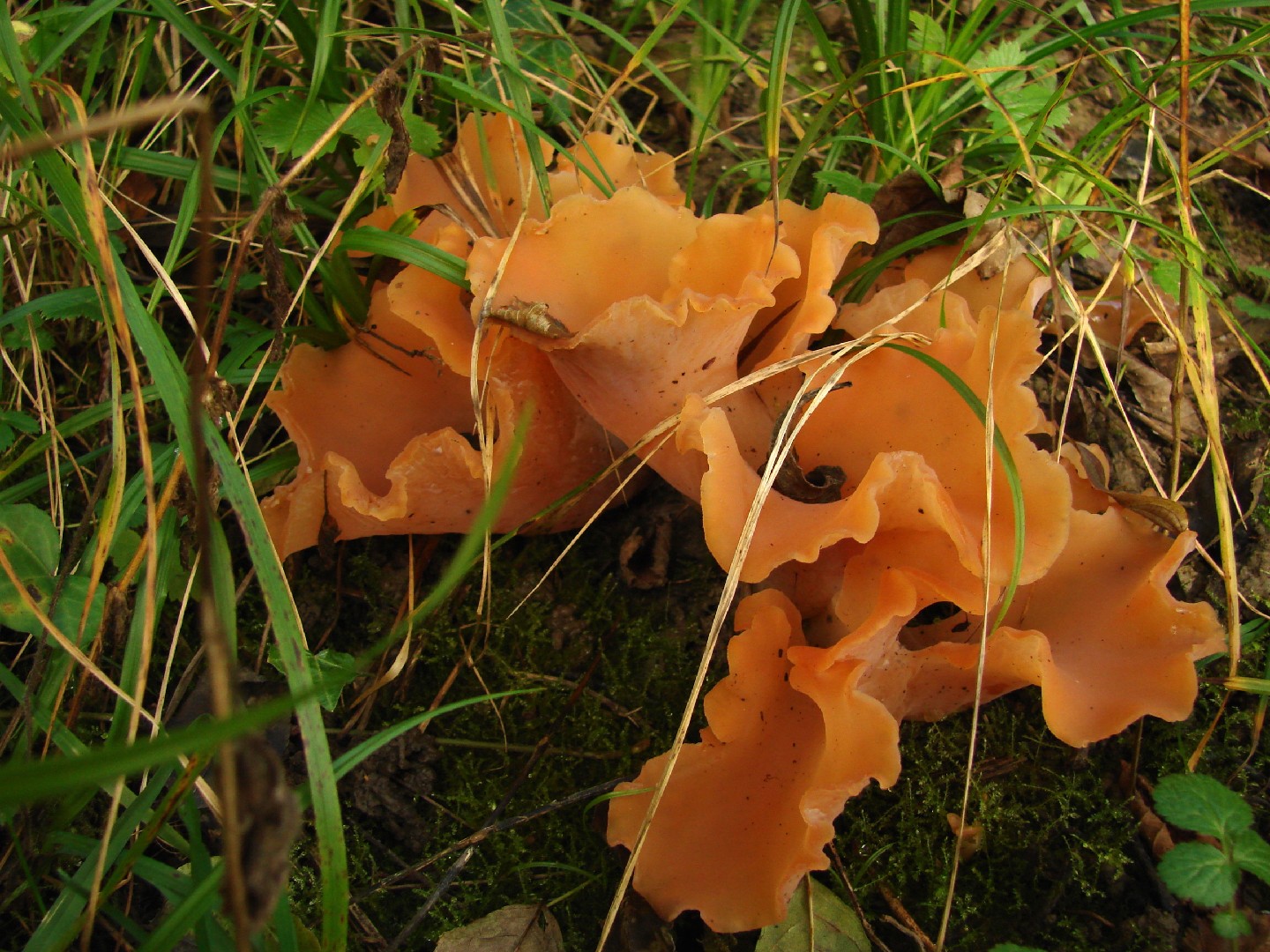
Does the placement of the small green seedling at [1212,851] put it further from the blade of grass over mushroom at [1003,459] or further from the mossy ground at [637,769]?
the blade of grass over mushroom at [1003,459]

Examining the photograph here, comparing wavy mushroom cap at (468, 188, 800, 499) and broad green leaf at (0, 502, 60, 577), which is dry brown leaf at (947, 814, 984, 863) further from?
broad green leaf at (0, 502, 60, 577)

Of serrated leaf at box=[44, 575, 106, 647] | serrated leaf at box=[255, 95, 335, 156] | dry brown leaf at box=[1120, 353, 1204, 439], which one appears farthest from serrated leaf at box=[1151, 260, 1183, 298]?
serrated leaf at box=[44, 575, 106, 647]

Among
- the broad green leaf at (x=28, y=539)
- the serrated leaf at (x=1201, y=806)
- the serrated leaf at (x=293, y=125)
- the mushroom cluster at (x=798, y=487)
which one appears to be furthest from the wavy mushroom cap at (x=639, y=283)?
the broad green leaf at (x=28, y=539)

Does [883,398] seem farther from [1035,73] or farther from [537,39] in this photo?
[537,39]

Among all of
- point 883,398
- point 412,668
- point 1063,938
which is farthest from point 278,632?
point 1063,938

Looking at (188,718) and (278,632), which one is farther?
(188,718)

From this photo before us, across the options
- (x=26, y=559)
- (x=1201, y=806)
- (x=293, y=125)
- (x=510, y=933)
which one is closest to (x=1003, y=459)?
(x=1201, y=806)

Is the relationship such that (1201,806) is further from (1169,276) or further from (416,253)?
(416,253)
